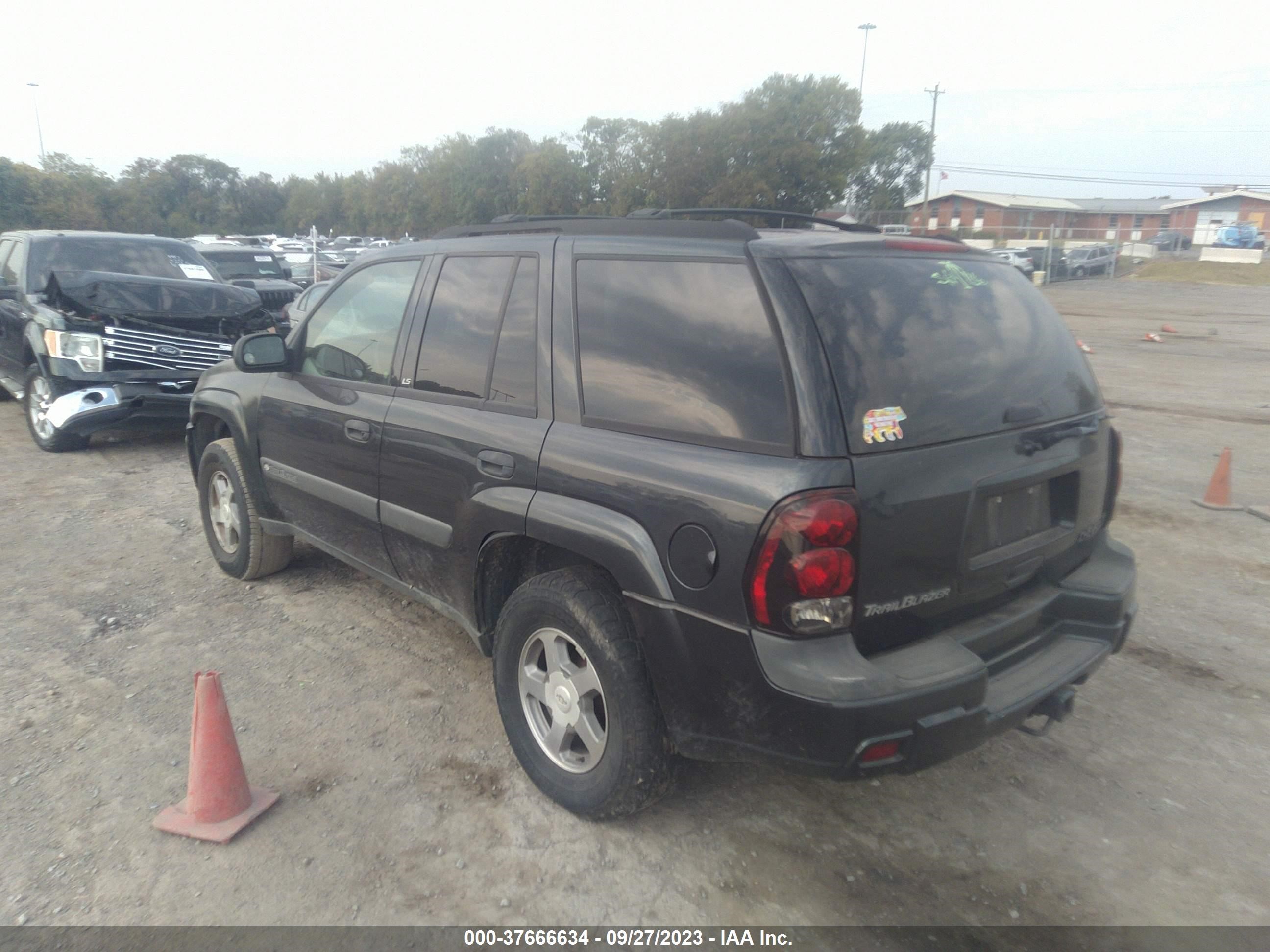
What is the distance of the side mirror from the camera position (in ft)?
14.2

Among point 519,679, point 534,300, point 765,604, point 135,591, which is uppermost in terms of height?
point 534,300

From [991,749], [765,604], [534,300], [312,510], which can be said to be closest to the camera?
[765,604]

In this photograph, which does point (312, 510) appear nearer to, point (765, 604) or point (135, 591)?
point (135, 591)

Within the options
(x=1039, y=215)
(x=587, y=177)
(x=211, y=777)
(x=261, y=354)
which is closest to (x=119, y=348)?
(x=261, y=354)

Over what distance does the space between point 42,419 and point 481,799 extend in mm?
7166

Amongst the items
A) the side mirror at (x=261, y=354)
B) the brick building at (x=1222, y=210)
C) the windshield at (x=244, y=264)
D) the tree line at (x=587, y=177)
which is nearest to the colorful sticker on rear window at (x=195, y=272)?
the side mirror at (x=261, y=354)

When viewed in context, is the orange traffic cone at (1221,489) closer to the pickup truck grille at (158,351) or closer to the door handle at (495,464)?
the door handle at (495,464)

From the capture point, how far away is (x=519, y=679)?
325 centimetres

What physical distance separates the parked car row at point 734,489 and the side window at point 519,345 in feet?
0.04

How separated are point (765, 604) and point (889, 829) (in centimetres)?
120

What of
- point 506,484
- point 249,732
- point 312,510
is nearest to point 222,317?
point 312,510

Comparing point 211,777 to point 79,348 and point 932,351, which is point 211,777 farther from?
point 79,348

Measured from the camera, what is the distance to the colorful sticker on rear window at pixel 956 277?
9.56 ft

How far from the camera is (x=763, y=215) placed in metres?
3.64
